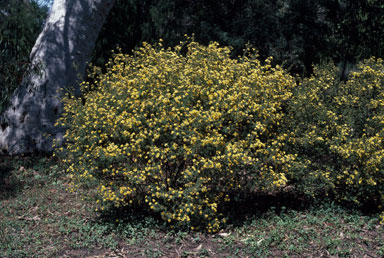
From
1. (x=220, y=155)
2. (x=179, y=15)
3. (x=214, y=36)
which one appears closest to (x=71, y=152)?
(x=220, y=155)

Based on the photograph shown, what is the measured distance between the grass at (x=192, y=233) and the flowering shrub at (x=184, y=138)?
278mm

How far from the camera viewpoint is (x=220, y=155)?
477 centimetres

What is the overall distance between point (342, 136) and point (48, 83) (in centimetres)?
539

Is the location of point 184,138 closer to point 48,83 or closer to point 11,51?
point 48,83

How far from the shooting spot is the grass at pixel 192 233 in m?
4.63

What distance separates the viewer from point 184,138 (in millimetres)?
4594

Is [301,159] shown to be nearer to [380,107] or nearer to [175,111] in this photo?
[380,107]

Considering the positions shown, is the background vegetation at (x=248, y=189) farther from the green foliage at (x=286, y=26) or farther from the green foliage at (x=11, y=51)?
the green foliage at (x=286, y=26)

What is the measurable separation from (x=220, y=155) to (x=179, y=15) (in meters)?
8.58

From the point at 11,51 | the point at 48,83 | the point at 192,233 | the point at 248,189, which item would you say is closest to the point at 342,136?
the point at 248,189

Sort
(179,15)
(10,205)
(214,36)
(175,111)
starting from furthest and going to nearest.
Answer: (179,15)
(214,36)
(10,205)
(175,111)

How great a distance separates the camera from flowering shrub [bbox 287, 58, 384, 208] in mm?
5082

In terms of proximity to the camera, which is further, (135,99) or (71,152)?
(71,152)

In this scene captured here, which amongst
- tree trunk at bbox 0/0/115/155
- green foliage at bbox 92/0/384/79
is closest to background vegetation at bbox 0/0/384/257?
tree trunk at bbox 0/0/115/155
